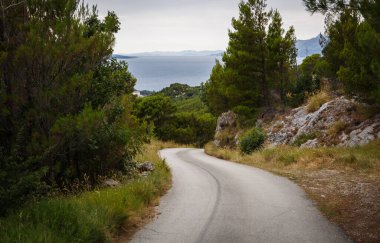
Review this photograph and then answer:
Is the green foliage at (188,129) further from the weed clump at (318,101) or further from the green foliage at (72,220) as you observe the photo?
the green foliage at (72,220)

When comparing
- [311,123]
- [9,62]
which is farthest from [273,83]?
[9,62]

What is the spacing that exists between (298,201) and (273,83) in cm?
2259

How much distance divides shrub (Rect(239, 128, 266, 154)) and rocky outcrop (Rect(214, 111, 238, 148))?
7.48 meters

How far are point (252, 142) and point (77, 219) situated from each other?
20580mm

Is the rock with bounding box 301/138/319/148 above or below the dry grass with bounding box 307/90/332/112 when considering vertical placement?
below

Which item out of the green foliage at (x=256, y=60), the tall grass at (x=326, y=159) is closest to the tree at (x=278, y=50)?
the green foliage at (x=256, y=60)

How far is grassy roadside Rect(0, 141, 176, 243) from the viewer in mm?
5879

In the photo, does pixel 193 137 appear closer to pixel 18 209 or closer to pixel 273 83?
pixel 273 83

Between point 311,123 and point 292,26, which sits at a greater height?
point 292,26

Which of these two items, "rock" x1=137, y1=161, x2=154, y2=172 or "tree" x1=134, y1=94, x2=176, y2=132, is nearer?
"rock" x1=137, y1=161, x2=154, y2=172

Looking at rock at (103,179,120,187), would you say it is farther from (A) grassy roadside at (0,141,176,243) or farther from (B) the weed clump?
(B) the weed clump

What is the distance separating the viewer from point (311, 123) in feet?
77.0

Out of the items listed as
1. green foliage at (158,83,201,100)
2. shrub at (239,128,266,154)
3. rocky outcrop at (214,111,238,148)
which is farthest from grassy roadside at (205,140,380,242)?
green foliage at (158,83,201,100)

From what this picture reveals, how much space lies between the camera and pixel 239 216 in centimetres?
870
